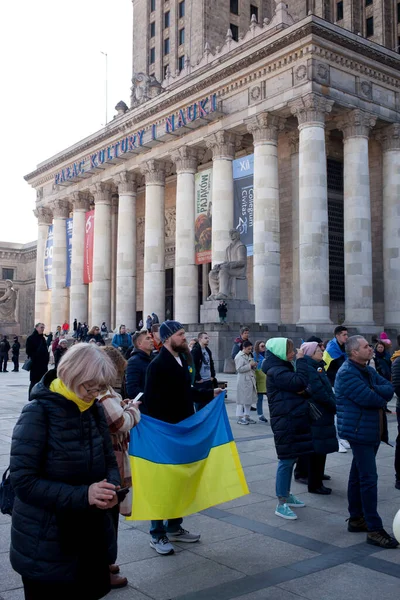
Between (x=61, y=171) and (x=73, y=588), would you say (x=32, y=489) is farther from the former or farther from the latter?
(x=61, y=171)

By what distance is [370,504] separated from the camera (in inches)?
219

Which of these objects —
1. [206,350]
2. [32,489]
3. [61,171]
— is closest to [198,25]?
[61,171]

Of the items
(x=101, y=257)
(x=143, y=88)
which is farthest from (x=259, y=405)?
(x=143, y=88)

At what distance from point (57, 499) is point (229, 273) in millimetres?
23780

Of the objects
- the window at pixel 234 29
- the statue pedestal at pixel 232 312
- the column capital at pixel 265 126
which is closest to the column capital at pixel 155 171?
the column capital at pixel 265 126

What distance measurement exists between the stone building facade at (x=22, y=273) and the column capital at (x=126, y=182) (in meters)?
32.7

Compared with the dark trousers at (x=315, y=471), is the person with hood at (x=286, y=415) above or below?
above

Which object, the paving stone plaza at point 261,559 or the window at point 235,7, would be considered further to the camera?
the window at point 235,7

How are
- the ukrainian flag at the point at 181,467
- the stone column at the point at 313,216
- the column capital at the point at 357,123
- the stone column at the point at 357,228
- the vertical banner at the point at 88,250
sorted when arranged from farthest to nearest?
the vertical banner at the point at 88,250 → the column capital at the point at 357,123 → the stone column at the point at 357,228 → the stone column at the point at 313,216 → the ukrainian flag at the point at 181,467

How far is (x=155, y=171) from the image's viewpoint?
38.9 m

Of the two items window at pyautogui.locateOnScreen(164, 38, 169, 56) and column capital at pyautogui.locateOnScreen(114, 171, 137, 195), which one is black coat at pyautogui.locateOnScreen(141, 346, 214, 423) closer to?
column capital at pyautogui.locateOnScreen(114, 171, 137, 195)

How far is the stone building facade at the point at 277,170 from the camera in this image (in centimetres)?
2872

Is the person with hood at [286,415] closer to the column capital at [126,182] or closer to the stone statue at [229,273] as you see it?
the stone statue at [229,273]

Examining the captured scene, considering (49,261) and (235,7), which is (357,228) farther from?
(235,7)
